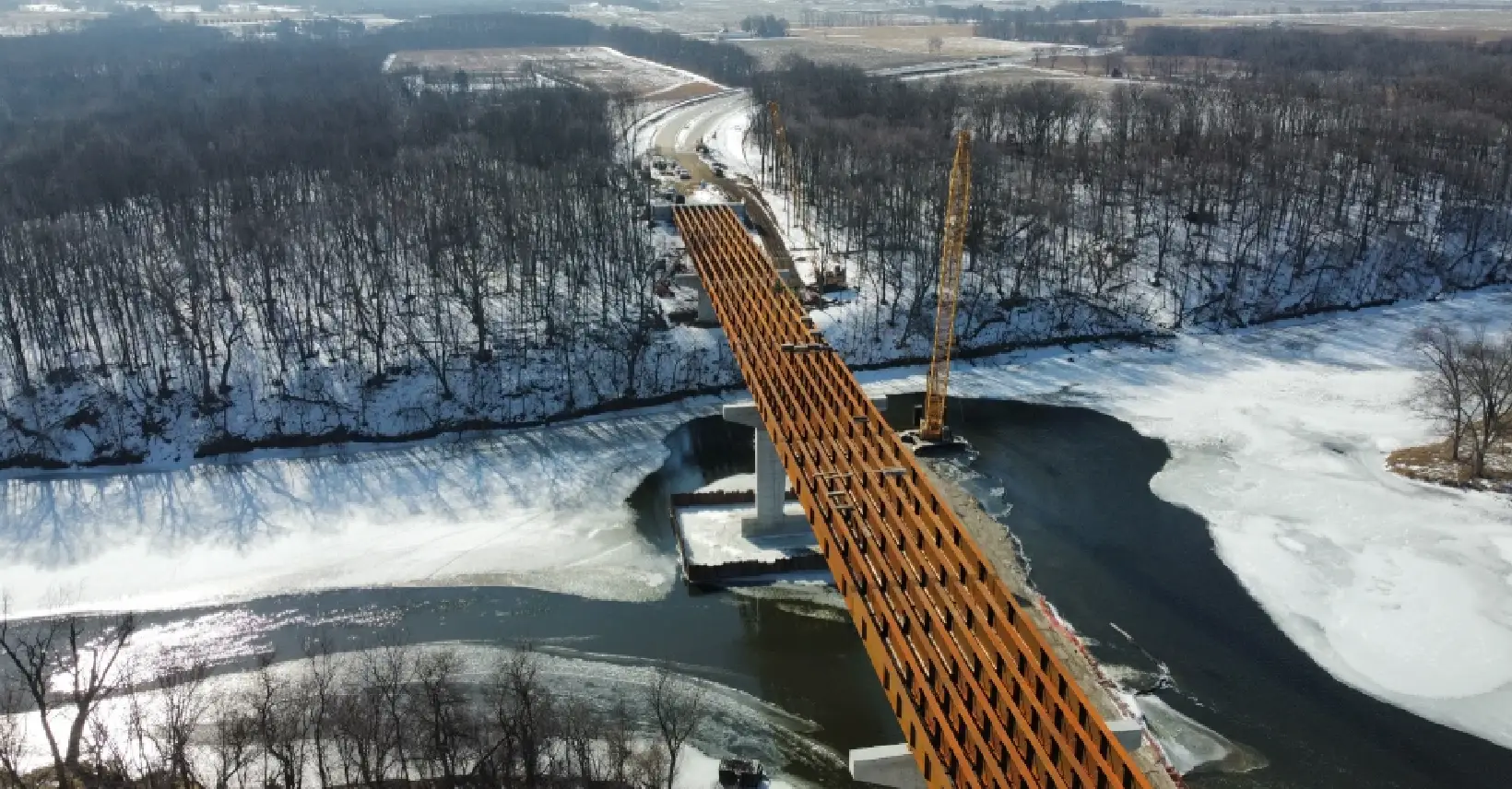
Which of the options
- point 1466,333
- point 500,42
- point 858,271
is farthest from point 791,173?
point 500,42

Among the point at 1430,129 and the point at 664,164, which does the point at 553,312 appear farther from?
the point at 1430,129

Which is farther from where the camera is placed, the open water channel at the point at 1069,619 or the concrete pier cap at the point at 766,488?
the concrete pier cap at the point at 766,488

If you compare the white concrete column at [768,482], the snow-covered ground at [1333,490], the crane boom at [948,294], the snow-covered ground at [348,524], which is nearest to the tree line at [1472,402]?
the snow-covered ground at [1333,490]

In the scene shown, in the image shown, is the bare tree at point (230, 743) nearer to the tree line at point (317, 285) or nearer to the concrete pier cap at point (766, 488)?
the concrete pier cap at point (766, 488)

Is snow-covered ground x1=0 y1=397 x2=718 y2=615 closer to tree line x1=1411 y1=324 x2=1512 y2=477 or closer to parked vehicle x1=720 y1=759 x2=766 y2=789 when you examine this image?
parked vehicle x1=720 y1=759 x2=766 y2=789

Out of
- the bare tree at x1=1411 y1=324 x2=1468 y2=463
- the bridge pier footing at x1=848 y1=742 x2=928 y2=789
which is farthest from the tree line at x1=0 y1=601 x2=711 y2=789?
the bare tree at x1=1411 y1=324 x2=1468 y2=463
